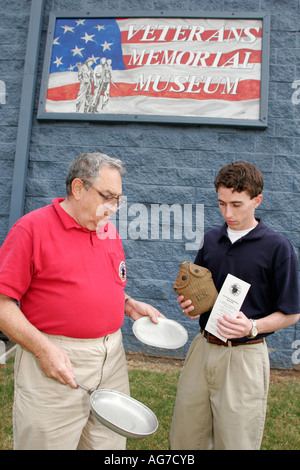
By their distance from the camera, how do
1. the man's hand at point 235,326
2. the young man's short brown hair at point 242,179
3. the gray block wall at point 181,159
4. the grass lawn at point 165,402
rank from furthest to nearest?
the gray block wall at point 181,159 < the grass lawn at point 165,402 < the young man's short brown hair at point 242,179 < the man's hand at point 235,326

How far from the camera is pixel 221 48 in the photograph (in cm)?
368

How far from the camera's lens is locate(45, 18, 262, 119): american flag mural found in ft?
12.0

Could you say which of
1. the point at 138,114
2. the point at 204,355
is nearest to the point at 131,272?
the point at 138,114

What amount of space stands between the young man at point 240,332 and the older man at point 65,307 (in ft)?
1.50

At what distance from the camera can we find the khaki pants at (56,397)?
1573mm

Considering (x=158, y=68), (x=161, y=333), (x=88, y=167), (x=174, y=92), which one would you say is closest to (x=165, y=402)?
(x=161, y=333)

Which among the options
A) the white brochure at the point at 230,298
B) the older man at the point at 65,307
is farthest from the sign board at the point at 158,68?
the white brochure at the point at 230,298

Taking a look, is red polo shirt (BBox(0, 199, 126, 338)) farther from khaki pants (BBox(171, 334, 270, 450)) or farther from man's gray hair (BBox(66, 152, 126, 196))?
khaki pants (BBox(171, 334, 270, 450))

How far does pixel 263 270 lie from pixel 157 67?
2724mm

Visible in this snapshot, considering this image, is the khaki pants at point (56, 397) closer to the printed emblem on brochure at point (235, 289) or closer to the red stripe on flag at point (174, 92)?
the printed emblem on brochure at point (235, 289)

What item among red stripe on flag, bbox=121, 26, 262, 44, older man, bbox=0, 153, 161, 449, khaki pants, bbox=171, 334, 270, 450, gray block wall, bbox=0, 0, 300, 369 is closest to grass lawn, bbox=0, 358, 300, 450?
gray block wall, bbox=0, 0, 300, 369

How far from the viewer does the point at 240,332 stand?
1.67 meters

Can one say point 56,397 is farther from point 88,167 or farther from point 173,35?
point 173,35

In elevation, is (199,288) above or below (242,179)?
below
